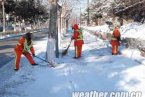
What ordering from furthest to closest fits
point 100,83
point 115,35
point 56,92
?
point 115,35 < point 100,83 < point 56,92

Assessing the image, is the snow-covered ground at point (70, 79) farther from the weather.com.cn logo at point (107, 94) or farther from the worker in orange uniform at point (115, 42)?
the worker in orange uniform at point (115, 42)

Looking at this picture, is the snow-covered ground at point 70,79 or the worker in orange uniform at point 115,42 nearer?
the snow-covered ground at point 70,79

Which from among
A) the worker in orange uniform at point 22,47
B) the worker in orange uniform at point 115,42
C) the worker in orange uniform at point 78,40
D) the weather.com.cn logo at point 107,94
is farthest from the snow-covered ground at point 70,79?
the worker in orange uniform at point 115,42

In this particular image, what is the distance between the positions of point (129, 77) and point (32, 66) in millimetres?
4869

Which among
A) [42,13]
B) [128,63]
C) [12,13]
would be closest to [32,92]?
[128,63]

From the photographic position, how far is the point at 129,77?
1335 centimetres

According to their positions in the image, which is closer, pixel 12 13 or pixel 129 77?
pixel 129 77

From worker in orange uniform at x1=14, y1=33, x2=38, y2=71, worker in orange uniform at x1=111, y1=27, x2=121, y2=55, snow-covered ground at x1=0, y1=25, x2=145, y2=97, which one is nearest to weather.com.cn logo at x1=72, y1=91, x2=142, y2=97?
snow-covered ground at x1=0, y1=25, x2=145, y2=97

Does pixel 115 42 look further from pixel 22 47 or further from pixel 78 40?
pixel 22 47

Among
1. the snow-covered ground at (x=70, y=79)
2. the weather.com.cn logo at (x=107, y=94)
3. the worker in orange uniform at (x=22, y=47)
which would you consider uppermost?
the worker in orange uniform at (x=22, y=47)

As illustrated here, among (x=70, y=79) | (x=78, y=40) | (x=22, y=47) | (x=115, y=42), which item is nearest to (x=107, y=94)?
(x=70, y=79)

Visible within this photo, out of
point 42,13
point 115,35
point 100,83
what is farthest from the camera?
point 42,13

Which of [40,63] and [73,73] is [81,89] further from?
[40,63]

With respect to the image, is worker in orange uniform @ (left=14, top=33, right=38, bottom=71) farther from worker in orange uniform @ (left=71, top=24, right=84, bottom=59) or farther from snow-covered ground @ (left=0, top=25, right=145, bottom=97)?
worker in orange uniform @ (left=71, top=24, right=84, bottom=59)
